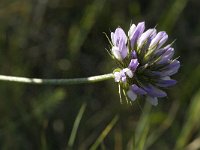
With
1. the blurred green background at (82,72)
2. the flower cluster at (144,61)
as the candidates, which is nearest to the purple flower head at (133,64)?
the flower cluster at (144,61)

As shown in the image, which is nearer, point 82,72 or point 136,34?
point 136,34

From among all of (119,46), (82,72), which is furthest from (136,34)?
(82,72)

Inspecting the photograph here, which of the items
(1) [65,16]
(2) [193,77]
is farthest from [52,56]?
(2) [193,77]

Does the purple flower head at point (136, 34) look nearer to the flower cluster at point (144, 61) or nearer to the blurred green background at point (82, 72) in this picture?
the flower cluster at point (144, 61)

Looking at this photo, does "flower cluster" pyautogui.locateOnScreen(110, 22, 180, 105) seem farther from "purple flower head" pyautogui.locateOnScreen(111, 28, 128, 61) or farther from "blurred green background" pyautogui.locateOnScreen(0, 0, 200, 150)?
"blurred green background" pyautogui.locateOnScreen(0, 0, 200, 150)

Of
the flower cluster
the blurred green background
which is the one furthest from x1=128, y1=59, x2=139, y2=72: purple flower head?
the blurred green background

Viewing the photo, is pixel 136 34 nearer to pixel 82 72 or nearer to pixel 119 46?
pixel 119 46

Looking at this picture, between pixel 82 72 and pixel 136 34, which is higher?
pixel 136 34
